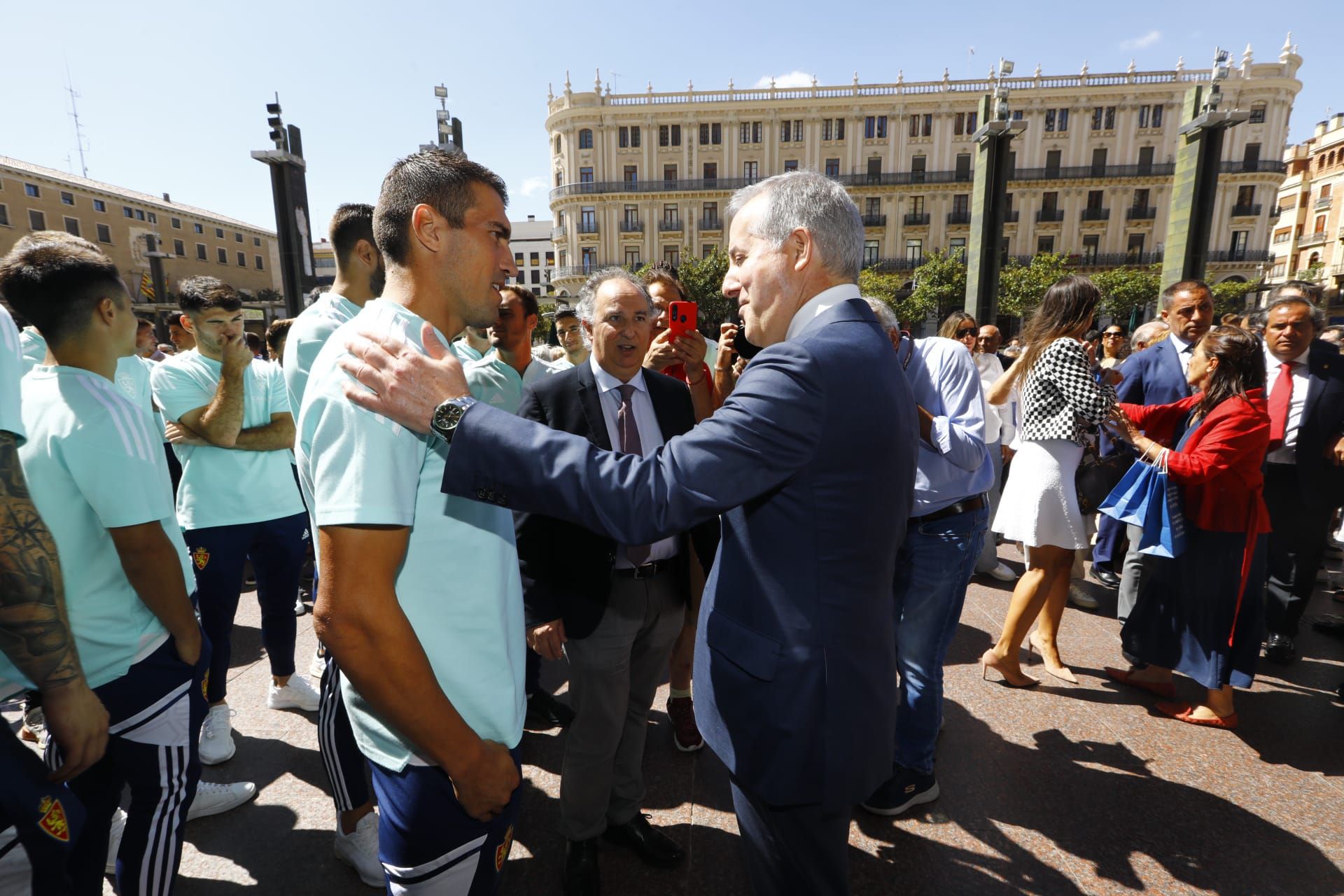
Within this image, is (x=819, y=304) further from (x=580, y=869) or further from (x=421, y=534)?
(x=580, y=869)

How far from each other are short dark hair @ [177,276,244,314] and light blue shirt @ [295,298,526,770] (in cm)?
241

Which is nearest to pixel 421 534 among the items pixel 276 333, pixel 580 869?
pixel 580 869

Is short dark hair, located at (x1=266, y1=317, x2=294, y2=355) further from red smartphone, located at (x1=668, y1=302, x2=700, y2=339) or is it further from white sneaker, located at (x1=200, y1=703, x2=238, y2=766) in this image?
red smartphone, located at (x1=668, y1=302, x2=700, y2=339)

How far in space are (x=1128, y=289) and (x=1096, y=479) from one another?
37722 millimetres

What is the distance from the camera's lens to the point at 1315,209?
159ft

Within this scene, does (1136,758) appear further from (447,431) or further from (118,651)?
(118,651)

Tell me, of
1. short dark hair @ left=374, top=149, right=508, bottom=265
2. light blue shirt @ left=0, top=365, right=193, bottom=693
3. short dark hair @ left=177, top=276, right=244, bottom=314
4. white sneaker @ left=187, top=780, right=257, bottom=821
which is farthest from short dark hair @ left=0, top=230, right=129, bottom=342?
white sneaker @ left=187, top=780, right=257, bottom=821

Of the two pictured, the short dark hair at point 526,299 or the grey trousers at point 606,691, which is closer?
the grey trousers at point 606,691

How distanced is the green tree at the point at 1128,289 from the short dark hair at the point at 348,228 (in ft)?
129

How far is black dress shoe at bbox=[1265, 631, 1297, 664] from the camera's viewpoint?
13.3 ft

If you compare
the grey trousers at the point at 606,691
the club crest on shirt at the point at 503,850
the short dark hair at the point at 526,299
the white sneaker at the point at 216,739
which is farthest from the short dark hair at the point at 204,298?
the club crest on shirt at the point at 503,850

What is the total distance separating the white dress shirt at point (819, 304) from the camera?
4.92 ft

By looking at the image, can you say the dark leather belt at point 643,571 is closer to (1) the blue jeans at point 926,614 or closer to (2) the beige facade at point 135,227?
(1) the blue jeans at point 926,614

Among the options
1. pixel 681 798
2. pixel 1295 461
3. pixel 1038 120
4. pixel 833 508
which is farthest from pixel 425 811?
pixel 1038 120
